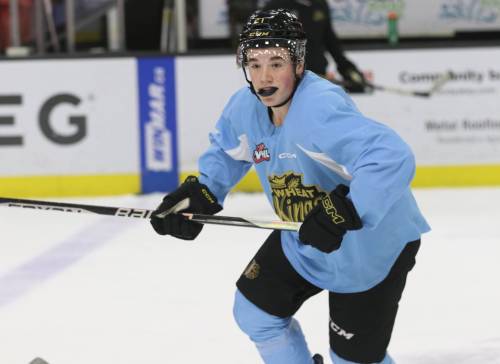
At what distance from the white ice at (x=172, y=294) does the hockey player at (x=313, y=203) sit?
2.07 ft

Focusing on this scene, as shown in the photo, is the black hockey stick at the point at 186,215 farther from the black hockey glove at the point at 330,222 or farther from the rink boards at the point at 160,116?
the rink boards at the point at 160,116

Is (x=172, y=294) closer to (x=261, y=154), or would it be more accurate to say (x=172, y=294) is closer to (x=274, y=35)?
(x=261, y=154)

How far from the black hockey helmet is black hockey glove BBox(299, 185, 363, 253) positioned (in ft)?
1.10

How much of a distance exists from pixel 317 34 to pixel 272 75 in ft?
10.1

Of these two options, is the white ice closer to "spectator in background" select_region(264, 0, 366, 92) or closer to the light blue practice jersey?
the light blue practice jersey

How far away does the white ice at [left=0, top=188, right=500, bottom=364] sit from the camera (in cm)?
294

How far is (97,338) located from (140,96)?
9.88 ft

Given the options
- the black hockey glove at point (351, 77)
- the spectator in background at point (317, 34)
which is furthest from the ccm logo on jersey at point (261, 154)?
the black hockey glove at point (351, 77)

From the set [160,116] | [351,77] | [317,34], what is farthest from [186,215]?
[160,116]

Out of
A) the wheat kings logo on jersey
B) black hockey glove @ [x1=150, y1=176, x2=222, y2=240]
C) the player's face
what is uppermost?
the player's face

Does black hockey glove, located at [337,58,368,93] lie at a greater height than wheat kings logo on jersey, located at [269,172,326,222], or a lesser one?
lesser

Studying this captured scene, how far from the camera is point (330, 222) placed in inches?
77.2

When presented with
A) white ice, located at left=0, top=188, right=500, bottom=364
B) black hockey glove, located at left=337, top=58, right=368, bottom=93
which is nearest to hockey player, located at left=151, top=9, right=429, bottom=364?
white ice, located at left=0, top=188, right=500, bottom=364

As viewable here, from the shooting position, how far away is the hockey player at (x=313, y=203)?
1964mm
